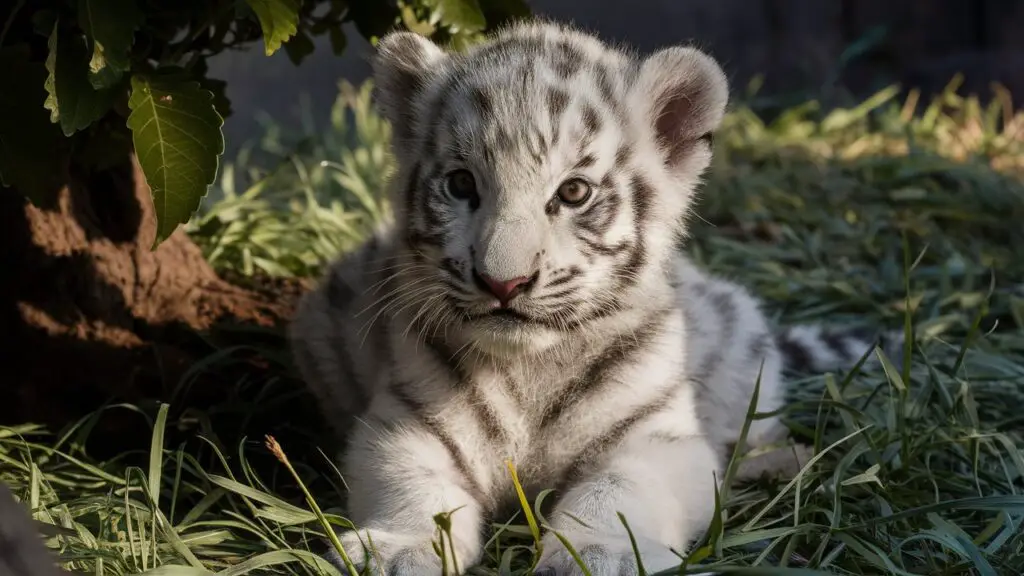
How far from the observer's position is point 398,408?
252 centimetres

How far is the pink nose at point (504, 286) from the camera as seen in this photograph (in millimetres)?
2189

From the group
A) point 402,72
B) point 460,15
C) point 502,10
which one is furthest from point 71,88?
point 502,10

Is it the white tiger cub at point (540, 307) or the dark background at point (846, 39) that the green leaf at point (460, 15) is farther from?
the dark background at point (846, 39)

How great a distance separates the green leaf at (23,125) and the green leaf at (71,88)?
155 millimetres

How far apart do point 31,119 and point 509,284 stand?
1.16 meters

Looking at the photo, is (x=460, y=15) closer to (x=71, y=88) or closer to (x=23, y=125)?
(x=71, y=88)

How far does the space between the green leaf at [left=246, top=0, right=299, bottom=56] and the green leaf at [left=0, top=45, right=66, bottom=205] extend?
581 millimetres

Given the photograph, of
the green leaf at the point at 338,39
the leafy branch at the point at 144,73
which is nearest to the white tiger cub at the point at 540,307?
the leafy branch at the point at 144,73

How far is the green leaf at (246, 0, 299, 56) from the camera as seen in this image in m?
2.24

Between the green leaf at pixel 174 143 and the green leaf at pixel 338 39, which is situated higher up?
the green leaf at pixel 338 39

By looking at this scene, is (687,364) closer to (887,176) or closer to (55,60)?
(55,60)

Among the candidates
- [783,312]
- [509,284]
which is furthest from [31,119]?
[783,312]

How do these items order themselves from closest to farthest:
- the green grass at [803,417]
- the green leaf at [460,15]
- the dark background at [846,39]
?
the green grass at [803,417] < the green leaf at [460,15] < the dark background at [846,39]

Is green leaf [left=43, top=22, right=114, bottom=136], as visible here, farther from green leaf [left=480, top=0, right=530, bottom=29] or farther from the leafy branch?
green leaf [left=480, top=0, right=530, bottom=29]
